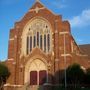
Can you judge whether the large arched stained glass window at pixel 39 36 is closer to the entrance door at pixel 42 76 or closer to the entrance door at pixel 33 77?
the entrance door at pixel 42 76

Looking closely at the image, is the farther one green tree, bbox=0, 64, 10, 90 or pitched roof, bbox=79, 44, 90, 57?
pitched roof, bbox=79, 44, 90, 57

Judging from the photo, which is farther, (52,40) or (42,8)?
(42,8)

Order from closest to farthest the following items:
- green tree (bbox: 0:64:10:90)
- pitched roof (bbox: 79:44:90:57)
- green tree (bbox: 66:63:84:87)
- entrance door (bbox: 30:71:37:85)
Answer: green tree (bbox: 66:63:84:87)
green tree (bbox: 0:64:10:90)
entrance door (bbox: 30:71:37:85)
pitched roof (bbox: 79:44:90:57)

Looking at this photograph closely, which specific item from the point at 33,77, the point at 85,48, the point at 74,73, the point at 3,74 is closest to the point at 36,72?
the point at 33,77

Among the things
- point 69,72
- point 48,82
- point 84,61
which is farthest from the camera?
point 84,61

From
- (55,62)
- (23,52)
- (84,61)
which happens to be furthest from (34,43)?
(84,61)

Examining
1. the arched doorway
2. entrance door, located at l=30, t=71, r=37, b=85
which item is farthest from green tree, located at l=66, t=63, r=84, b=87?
entrance door, located at l=30, t=71, r=37, b=85

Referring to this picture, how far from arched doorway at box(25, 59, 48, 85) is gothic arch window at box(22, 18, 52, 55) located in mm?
2428

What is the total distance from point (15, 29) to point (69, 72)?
15.6 meters

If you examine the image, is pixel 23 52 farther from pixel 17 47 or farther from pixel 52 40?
pixel 52 40

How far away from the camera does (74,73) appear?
39.2m

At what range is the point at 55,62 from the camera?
143 feet

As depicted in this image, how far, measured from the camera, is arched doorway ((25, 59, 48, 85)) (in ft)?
147

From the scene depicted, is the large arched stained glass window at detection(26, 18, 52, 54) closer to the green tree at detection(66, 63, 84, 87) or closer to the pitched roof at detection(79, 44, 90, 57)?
the green tree at detection(66, 63, 84, 87)
